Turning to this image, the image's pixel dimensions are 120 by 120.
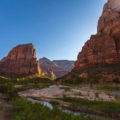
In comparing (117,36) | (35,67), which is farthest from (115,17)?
(35,67)

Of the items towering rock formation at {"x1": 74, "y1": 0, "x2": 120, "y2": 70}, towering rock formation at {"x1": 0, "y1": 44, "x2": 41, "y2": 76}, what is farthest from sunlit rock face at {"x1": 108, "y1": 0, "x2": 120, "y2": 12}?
towering rock formation at {"x1": 0, "y1": 44, "x2": 41, "y2": 76}

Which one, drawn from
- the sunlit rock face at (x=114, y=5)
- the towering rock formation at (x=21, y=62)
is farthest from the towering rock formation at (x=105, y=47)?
the towering rock formation at (x=21, y=62)

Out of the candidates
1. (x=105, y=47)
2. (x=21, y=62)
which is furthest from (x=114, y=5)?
(x=21, y=62)

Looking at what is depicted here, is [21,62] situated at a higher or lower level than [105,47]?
higher

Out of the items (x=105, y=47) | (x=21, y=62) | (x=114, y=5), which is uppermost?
Result: (x=114, y=5)

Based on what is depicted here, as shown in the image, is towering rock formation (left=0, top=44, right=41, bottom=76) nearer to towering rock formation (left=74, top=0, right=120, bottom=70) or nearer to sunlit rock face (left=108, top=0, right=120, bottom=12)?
towering rock formation (left=74, top=0, right=120, bottom=70)

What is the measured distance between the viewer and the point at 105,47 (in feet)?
373

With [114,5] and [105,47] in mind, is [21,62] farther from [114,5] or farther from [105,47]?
[114,5]

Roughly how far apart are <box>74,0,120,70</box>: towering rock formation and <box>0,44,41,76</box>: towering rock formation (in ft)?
235

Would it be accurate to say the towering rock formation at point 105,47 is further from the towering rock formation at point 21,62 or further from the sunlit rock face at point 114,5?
the towering rock formation at point 21,62

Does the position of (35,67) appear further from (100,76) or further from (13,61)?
(100,76)

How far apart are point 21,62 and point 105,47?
10339cm

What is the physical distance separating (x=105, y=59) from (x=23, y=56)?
105 meters

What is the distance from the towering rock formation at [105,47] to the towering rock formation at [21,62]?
7159 cm
